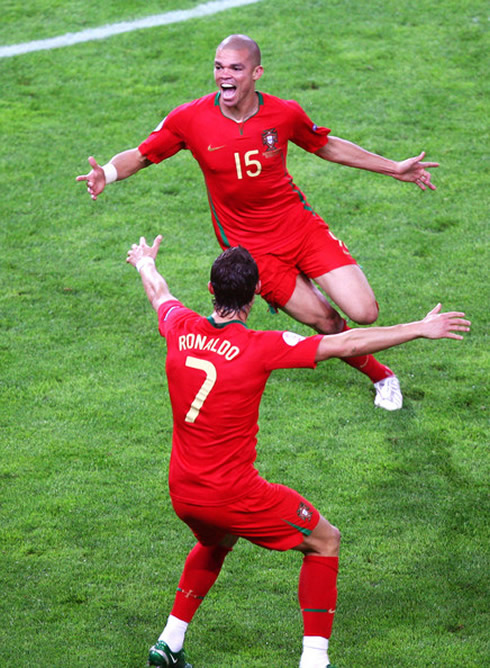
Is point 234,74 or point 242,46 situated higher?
point 242,46

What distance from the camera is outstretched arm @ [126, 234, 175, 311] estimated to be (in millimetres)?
5125

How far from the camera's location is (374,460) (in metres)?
7.00

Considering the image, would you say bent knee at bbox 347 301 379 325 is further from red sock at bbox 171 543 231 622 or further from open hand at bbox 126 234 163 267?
red sock at bbox 171 543 231 622

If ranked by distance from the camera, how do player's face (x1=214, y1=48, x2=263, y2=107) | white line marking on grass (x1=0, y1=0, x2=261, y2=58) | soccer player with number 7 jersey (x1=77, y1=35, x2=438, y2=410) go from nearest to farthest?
player's face (x1=214, y1=48, x2=263, y2=107), soccer player with number 7 jersey (x1=77, y1=35, x2=438, y2=410), white line marking on grass (x1=0, y1=0, x2=261, y2=58)

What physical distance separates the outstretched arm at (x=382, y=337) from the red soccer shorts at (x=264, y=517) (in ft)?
2.22

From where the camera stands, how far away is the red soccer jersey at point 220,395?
4504 millimetres

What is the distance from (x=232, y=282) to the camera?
178 inches

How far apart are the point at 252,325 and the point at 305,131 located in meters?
2.38

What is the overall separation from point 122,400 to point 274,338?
3489 millimetres

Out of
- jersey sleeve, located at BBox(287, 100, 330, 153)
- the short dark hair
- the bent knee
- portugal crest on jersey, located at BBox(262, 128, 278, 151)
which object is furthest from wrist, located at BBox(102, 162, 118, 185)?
the short dark hair

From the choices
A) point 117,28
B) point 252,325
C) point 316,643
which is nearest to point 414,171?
point 252,325

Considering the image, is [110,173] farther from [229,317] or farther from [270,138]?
[229,317]

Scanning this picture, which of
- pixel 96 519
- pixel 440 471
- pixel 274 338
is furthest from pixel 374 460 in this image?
pixel 274 338

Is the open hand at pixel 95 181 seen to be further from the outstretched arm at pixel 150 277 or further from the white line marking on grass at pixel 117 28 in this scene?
the white line marking on grass at pixel 117 28
